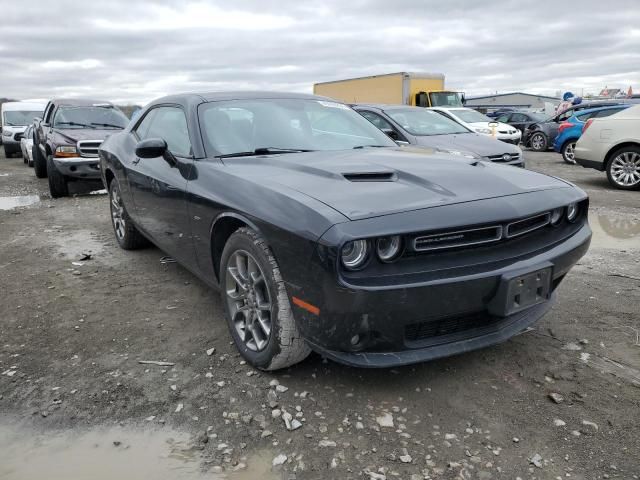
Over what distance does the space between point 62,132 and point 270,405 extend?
8035 mm

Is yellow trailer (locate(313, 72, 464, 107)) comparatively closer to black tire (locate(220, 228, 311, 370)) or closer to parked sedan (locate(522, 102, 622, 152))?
parked sedan (locate(522, 102, 622, 152))

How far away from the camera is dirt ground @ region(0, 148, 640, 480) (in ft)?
7.15

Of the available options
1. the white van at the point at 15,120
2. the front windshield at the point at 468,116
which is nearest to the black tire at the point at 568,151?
the front windshield at the point at 468,116

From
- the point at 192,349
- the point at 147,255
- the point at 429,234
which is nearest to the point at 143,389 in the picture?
the point at 192,349

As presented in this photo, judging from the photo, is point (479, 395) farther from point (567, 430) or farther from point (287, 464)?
point (287, 464)

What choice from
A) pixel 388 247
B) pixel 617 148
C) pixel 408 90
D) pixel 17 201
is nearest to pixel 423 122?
pixel 617 148

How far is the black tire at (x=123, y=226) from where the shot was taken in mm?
5102

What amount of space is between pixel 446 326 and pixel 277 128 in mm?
1850

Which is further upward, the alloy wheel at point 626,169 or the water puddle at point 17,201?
the alloy wheel at point 626,169

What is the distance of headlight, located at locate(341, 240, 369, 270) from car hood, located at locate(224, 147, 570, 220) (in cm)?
12

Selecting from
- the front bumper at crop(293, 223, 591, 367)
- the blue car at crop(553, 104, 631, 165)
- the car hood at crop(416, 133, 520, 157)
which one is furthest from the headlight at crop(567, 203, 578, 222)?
the blue car at crop(553, 104, 631, 165)

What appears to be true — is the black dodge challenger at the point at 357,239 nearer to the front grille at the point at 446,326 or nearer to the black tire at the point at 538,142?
the front grille at the point at 446,326

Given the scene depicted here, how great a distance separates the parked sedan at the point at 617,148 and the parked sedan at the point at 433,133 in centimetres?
164

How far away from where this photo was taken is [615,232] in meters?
5.91
